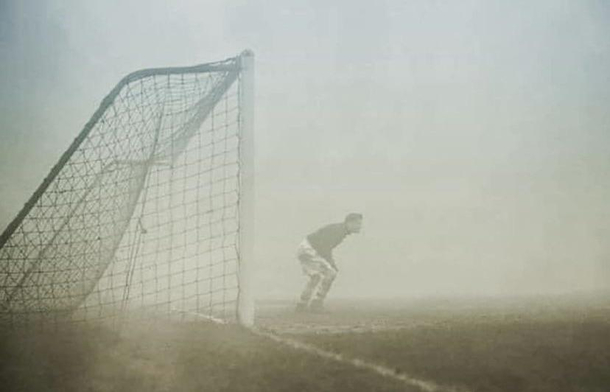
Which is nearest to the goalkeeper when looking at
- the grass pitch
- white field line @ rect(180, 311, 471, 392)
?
the grass pitch

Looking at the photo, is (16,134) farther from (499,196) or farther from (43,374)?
(499,196)

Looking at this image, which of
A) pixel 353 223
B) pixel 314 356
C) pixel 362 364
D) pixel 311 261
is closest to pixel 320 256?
pixel 311 261

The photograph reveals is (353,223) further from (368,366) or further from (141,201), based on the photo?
(368,366)

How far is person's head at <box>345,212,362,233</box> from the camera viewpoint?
10.4ft

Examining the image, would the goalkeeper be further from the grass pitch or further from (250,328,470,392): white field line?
(250,328,470,392): white field line

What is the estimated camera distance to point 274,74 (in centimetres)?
312

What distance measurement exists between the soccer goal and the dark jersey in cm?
45

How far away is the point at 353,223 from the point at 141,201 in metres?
1.06

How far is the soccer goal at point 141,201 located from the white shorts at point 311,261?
376 millimetres

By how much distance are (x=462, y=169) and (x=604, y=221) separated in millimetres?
760

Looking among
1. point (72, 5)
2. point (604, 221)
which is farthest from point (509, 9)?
point (72, 5)

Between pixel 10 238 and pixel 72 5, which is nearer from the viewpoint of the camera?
pixel 10 238

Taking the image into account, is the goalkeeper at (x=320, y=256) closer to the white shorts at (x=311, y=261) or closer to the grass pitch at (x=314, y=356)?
the white shorts at (x=311, y=261)

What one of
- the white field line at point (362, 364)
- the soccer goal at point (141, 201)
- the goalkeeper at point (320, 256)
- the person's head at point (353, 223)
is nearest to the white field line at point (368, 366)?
the white field line at point (362, 364)
